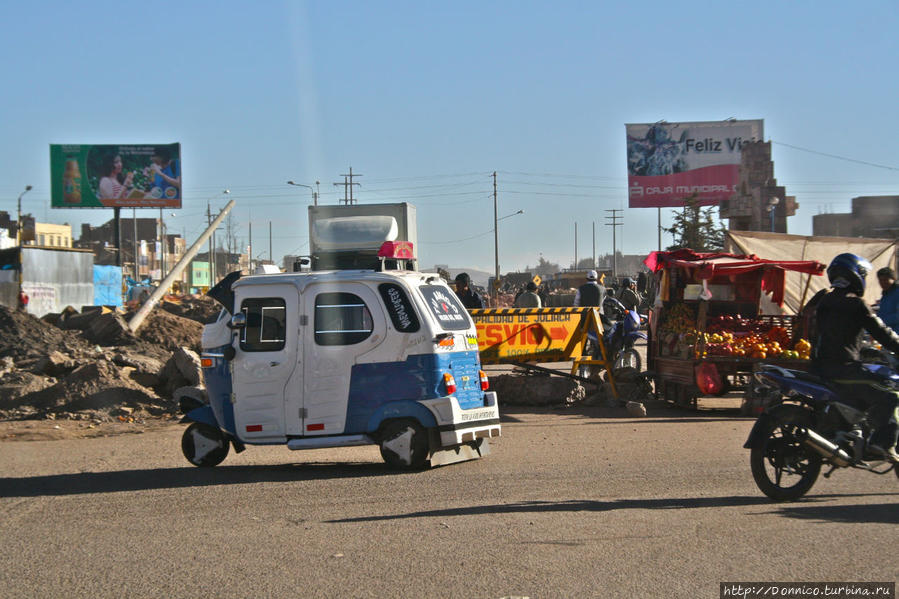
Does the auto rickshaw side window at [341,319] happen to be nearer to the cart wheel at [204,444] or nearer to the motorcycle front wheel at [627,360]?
the cart wheel at [204,444]

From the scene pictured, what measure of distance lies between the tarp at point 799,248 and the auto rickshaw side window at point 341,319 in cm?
1447

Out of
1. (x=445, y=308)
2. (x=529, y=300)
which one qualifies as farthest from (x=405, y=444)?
(x=529, y=300)

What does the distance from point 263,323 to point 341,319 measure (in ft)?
2.65

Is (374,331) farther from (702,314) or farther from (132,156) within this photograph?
(132,156)

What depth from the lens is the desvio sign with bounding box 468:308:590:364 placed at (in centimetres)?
1438

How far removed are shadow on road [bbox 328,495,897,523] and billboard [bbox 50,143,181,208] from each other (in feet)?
162

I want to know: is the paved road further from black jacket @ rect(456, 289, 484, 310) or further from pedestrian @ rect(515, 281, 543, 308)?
pedestrian @ rect(515, 281, 543, 308)

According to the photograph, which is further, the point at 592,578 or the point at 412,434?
the point at 412,434

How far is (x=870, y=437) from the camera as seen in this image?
7.27 meters

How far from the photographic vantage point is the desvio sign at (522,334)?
14.4 metres

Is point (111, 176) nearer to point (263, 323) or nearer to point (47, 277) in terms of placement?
point (47, 277)

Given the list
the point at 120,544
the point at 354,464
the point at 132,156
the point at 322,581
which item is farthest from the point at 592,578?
the point at 132,156

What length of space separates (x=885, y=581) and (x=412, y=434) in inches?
184

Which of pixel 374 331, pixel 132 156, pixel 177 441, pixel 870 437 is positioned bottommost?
pixel 177 441
